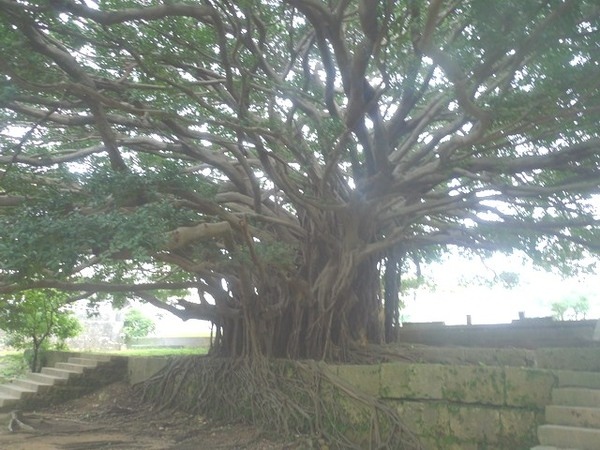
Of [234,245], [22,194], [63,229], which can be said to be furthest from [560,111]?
[22,194]

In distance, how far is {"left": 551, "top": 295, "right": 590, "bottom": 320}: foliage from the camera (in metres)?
18.5

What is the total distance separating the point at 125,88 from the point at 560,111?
164 inches

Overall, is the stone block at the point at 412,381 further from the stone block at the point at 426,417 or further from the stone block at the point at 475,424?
the stone block at the point at 475,424

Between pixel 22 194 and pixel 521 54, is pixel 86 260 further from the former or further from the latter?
pixel 521 54

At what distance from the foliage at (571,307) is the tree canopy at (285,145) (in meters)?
11.1

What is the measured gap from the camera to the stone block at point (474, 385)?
199 inches

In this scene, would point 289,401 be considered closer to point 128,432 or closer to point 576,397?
point 128,432

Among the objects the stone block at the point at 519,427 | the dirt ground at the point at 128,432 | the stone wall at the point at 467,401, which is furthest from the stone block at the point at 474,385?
the dirt ground at the point at 128,432

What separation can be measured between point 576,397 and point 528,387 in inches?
16.3

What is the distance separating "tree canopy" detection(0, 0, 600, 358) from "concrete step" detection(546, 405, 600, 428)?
7.19ft

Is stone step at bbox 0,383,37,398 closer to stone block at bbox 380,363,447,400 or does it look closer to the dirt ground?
the dirt ground

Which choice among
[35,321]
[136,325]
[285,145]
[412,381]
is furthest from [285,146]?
[136,325]

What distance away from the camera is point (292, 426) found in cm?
618

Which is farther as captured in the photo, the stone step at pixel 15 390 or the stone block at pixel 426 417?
the stone step at pixel 15 390
